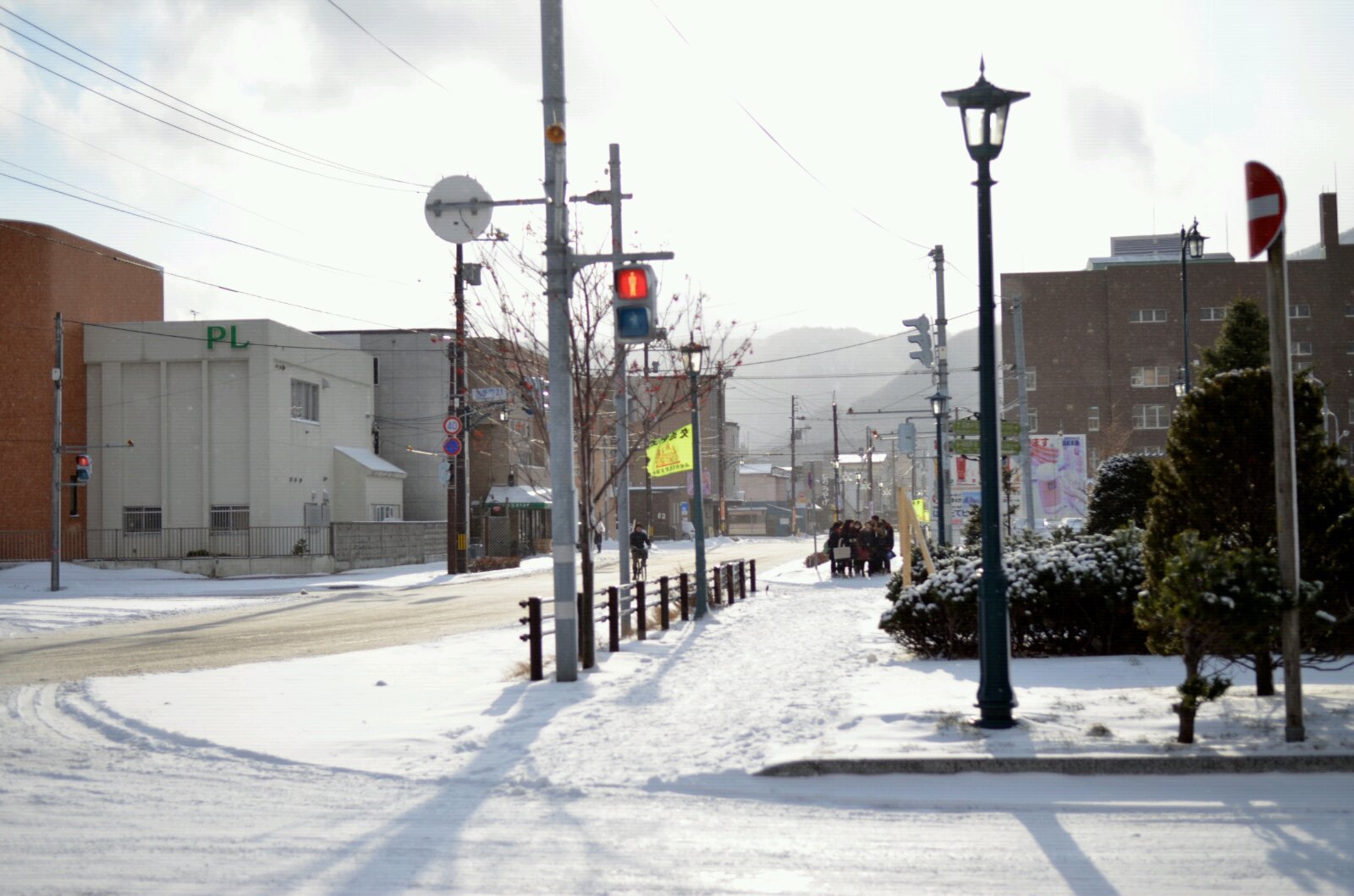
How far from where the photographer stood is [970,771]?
7410 millimetres

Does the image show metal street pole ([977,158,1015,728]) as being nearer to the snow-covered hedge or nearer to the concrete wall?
the snow-covered hedge

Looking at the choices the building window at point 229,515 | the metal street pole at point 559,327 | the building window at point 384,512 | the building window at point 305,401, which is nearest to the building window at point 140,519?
the building window at point 229,515

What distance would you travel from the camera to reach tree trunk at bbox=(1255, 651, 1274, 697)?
923 centimetres

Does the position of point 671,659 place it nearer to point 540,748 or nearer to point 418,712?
point 418,712

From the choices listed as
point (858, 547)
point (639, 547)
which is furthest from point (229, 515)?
point (858, 547)

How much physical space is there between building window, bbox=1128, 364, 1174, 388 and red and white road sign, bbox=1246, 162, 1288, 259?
76.9m

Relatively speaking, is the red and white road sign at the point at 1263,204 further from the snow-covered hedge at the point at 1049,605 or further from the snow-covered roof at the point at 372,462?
the snow-covered roof at the point at 372,462

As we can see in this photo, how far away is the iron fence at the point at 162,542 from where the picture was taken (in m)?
40.0

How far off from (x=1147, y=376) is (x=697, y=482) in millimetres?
67427

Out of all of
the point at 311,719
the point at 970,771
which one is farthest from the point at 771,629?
the point at 970,771

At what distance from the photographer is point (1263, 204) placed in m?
7.83

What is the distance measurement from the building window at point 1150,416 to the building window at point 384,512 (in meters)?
51.0

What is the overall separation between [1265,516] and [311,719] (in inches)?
310

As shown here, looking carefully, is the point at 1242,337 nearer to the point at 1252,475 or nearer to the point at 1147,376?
the point at 1252,475
